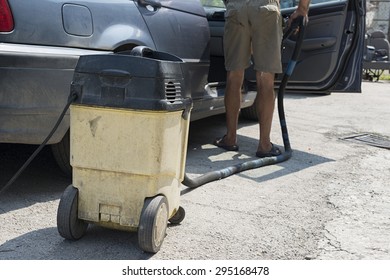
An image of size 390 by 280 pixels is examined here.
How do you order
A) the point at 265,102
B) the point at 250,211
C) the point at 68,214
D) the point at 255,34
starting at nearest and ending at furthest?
the point at 68,214 < the point at 250,211 < the point at 255,34 < the point at 265,102

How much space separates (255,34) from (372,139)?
2.18 meters

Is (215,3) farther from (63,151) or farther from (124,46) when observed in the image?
(63,151)

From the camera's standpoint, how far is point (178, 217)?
2.99m

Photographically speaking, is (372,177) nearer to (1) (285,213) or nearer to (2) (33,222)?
(1) (285,213)

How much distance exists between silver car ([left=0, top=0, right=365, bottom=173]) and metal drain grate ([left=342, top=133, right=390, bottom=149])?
0.88 meters

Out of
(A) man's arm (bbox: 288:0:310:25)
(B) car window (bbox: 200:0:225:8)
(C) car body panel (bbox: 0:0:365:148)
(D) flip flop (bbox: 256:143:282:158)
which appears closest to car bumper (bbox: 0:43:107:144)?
(C) car body panel (bbox: 0:0:365:148)

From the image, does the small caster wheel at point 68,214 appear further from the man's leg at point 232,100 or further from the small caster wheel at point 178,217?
the man's leg at point 232,100

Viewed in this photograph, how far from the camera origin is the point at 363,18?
4812mm

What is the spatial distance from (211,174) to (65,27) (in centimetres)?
141

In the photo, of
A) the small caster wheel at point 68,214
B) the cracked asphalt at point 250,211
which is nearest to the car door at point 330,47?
the cracked asphalt at point 250,211

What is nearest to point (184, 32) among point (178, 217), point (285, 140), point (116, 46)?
point (116, 46)

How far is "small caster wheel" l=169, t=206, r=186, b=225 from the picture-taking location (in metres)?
2.97

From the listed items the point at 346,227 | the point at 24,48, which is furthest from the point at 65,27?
the point at 346,227
